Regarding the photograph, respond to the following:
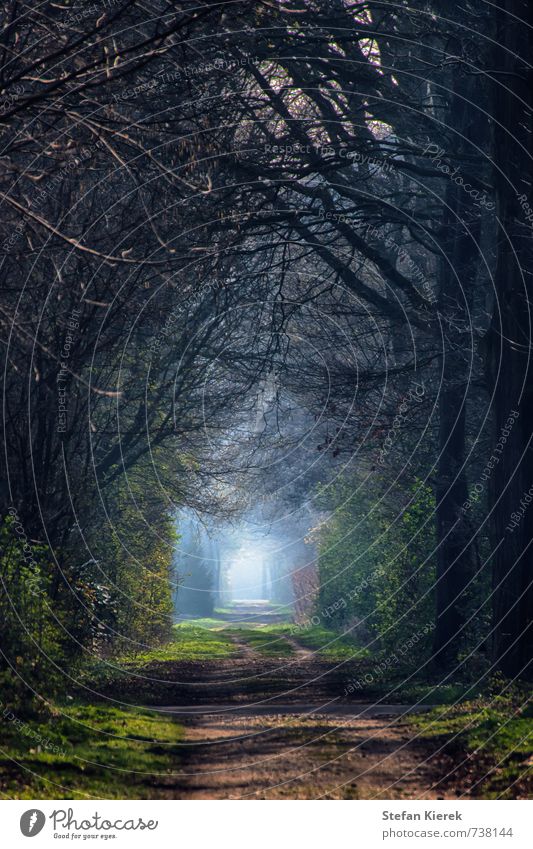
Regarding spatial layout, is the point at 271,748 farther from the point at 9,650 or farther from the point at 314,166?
the point at 314,166

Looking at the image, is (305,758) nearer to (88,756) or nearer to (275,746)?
(275,746)

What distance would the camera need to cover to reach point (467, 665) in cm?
1789

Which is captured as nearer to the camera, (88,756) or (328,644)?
(88,756)

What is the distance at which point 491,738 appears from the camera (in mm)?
11828

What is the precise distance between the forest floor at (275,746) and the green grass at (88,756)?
20 millimetres

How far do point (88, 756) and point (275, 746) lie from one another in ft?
7.38

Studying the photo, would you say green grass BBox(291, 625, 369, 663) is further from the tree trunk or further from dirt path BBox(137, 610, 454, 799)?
the tree trunk

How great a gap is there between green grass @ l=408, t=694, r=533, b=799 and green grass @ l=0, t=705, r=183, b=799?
309 cm

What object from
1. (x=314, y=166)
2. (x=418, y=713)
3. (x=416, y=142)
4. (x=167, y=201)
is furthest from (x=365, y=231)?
(x=418, y=713)

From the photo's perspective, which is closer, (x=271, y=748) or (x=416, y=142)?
(x=271, y=748)

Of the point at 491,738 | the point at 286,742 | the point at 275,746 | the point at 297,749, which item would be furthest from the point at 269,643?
the point at 491,738

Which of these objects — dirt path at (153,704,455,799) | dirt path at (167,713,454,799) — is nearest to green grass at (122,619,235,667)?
dirt path at (153,704,455,799)
